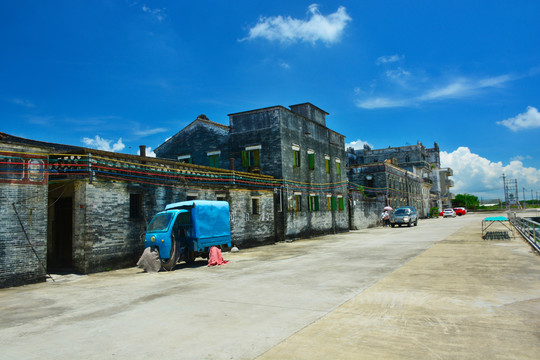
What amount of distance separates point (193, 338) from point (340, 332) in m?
2.19

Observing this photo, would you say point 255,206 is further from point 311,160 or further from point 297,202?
point 311,160

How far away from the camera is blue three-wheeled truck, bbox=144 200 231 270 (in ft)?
41.4

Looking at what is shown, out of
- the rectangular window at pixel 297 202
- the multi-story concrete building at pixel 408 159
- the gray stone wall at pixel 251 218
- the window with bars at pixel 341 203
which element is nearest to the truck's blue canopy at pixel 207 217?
the gray stone wall at pixel 251 218

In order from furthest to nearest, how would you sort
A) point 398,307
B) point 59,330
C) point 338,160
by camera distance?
point 338,160 → point 398,307 → point 59,330

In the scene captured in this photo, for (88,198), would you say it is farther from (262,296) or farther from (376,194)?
(376,194)

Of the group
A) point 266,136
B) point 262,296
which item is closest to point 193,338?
point 262,296

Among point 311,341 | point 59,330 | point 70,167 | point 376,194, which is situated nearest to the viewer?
point 311,341

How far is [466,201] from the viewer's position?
356ft

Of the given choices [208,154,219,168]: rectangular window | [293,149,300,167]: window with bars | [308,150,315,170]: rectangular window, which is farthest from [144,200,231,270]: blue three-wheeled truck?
[308,150,315,170]: rectangular window

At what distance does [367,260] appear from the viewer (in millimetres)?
13250

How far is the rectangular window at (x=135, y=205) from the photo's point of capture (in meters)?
14.8

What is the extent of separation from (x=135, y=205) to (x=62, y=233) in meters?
3.20

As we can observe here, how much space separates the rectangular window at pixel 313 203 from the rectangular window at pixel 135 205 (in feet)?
52.3

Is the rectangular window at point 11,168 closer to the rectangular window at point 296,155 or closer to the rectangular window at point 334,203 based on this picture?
the rectangular window at point 296,155
